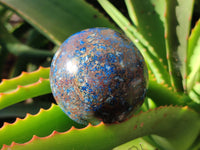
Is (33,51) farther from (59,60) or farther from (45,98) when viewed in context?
(59,60)

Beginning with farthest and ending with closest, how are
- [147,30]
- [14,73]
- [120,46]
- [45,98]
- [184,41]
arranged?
[14,73] → [45,98] → [147,30] → [184,41] → [120,46]

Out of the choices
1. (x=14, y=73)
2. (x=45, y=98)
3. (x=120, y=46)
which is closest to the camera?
(x=120, y=46)

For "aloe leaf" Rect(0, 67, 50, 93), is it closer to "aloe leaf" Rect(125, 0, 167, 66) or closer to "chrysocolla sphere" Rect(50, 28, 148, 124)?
"chrysocolla sphere" Rect(50, 28, 148, 124)

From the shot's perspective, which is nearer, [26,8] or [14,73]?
[26,8]

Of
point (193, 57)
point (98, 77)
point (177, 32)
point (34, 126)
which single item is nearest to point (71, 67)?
point (98, 77)

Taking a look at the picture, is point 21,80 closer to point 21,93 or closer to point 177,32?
point 21,93

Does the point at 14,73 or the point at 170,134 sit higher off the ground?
the point at 14,73

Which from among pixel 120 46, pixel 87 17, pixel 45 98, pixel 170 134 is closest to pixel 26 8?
pixel 87 17

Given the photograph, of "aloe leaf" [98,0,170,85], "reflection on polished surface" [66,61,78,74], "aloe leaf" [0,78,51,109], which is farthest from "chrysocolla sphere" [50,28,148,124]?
"aloe leaf" [98,0,170,85]

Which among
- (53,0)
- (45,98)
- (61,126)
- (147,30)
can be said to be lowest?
(61,126)
